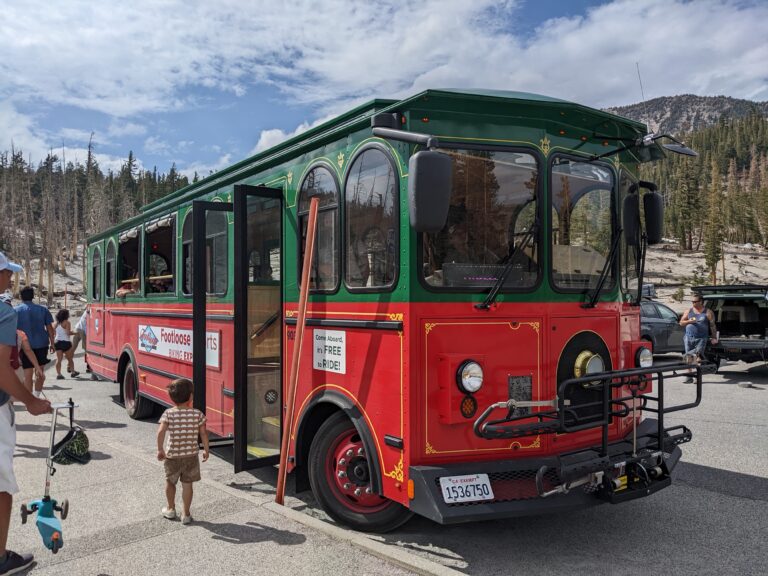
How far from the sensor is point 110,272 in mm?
10117

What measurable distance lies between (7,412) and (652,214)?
4.77 meters

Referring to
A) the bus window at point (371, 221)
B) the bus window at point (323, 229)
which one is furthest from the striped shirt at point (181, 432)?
the bus window at point (371, 221)

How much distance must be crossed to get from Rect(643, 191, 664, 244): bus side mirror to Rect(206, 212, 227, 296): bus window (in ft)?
12.9

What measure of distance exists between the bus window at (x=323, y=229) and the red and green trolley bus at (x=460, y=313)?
0.02 metres

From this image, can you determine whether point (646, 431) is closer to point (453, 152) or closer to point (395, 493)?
point (395, 493)

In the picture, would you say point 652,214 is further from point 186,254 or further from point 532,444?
point 186,254

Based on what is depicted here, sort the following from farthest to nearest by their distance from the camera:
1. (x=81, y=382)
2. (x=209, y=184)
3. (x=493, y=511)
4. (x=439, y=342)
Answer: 1. (x=81, y=382)
2. (x=209, y=184)
3. (x=439, y=342)
4. (x=493, y=511)

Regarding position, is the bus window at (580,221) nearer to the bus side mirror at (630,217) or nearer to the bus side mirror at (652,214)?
the bus side mirror at (630,217)

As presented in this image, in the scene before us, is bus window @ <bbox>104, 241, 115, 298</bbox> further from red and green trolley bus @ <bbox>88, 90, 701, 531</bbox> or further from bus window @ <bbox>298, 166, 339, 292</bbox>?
bus window @ <bbox>298, 166, 339, 292</bbox>

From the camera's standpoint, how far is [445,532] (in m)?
4.48

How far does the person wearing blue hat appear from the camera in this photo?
337cm

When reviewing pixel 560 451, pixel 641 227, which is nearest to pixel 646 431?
pixel 560 451

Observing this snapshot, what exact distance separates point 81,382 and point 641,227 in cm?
1208

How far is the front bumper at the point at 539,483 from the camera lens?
361 centimetres
